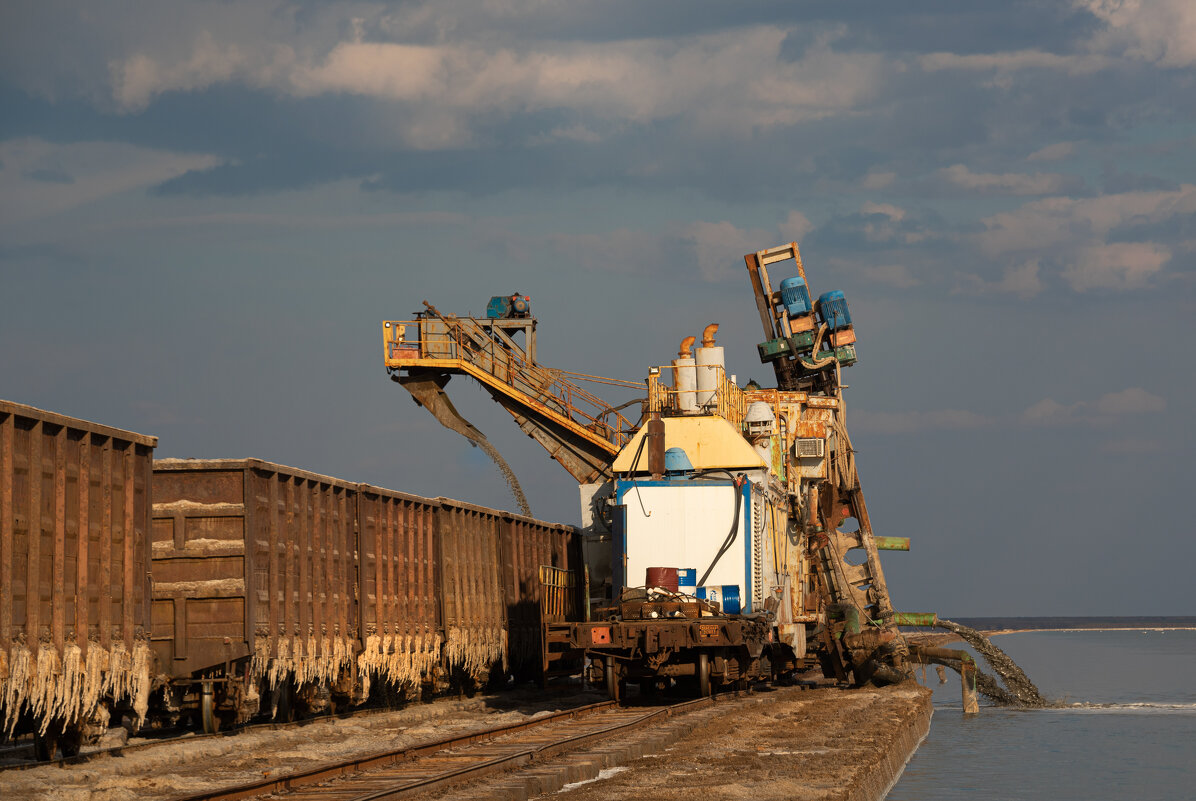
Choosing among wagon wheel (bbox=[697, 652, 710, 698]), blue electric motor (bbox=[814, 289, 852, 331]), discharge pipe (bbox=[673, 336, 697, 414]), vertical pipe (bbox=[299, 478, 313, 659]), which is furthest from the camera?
blue electric motor (bbox=[814, 289, 852, 331])

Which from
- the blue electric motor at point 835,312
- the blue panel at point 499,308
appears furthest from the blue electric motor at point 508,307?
the blue electric motor at point 835,312

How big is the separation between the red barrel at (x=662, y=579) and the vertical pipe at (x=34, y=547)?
11.2m

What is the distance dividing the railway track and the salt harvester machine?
2030mm

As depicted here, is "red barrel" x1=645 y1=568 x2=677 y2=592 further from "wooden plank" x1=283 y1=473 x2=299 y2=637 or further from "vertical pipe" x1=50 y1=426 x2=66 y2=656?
"vertical pipe" x1=50 y1=426 x2=66 y2=656

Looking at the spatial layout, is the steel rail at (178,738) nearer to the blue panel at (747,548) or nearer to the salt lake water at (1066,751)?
the blue panel at (747,548)

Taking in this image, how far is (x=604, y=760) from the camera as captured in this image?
15414mm

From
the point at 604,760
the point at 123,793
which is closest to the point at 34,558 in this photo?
the point at 123,793

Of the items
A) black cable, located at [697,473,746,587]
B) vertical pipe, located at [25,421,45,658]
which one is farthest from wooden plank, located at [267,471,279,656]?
black cable, located at [697,473,746,587]

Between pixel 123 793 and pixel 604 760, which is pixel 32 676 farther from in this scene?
pixel 604 760

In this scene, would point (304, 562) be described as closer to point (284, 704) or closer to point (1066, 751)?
point (284, 704)

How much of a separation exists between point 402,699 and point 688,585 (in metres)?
5.64

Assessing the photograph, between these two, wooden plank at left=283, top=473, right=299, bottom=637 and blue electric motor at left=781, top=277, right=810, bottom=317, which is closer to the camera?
wooden plank at left=283, top=473, right=299, bottom=637

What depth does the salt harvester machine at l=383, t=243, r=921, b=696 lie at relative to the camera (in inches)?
901

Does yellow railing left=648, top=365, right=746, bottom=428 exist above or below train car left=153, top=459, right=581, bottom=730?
above
